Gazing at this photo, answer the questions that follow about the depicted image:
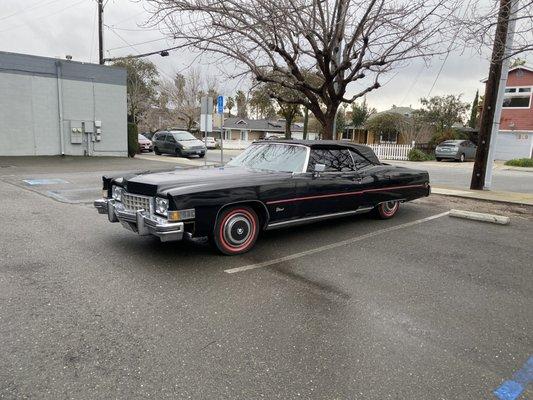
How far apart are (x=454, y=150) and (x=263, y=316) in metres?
26.4

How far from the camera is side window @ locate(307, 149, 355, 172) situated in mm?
6030

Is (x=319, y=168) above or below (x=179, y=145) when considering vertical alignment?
above

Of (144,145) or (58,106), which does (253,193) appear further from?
(144,145)

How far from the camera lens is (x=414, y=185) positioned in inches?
301

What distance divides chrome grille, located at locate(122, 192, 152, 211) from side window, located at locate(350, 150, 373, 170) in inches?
140

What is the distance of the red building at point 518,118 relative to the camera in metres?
29.4

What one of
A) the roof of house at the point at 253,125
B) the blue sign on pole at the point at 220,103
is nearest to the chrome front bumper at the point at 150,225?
the blue sign on pole at the point at 220,103

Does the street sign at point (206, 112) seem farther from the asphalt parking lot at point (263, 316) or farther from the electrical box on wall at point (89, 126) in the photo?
the asphalt parking lot at point (263, 316)

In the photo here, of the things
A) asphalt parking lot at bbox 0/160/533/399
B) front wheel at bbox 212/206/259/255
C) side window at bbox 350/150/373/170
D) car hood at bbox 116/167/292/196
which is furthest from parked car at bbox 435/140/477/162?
front wheel at bbox 212/206/259/255

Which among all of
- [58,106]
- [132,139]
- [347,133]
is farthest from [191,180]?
[347,133]

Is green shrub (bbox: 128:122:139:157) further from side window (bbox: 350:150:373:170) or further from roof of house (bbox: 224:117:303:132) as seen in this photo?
roof of house (bbox: 224:117:303:132)

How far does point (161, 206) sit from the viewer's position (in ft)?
15.0

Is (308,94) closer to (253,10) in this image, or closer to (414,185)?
(253,10)

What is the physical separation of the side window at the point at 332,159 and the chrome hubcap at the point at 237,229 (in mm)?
1327
